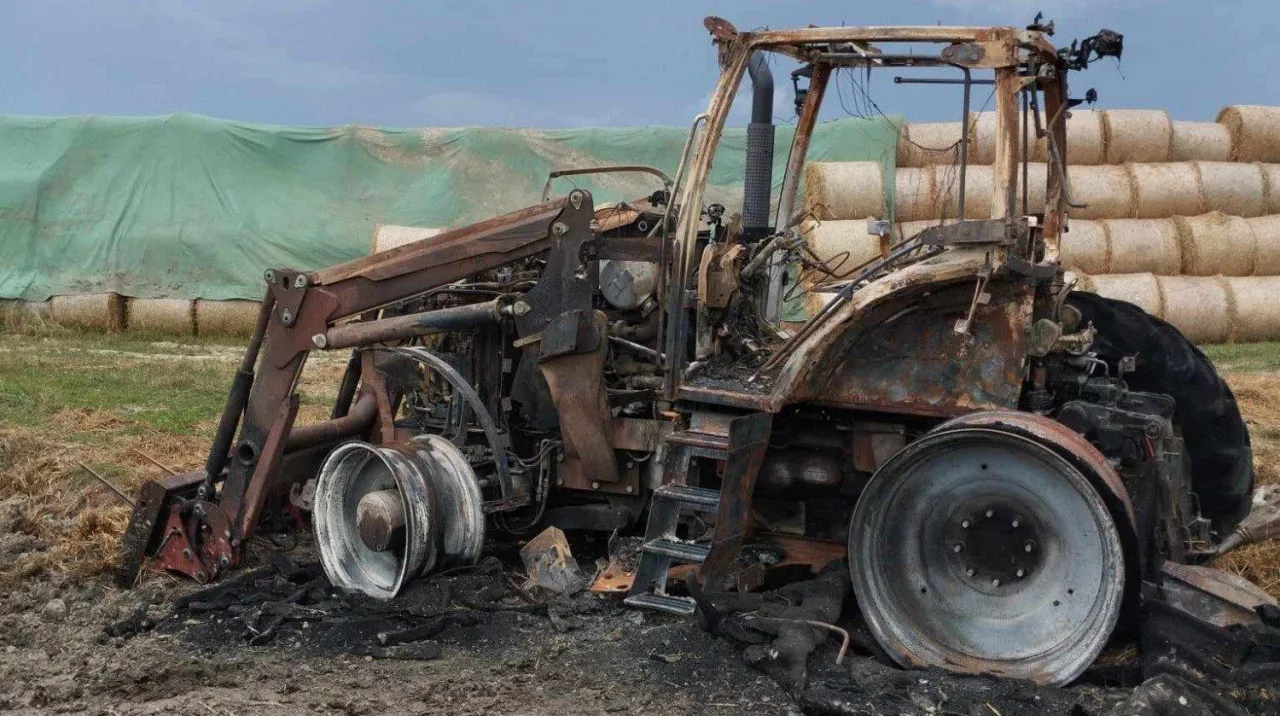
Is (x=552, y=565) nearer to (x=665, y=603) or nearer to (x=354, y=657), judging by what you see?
(x=665, y=603)

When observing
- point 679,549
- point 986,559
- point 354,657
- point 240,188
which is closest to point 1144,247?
point 240,188

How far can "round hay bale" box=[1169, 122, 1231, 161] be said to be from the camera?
16.0 metres

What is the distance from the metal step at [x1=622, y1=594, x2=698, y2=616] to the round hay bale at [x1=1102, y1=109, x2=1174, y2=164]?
12.9 metres

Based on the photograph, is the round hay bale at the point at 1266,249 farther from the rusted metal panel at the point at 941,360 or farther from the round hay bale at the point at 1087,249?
the rusted metal panel at the point at 941,360

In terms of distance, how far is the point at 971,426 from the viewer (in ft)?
14.2

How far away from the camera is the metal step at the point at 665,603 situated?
4762 millimetres

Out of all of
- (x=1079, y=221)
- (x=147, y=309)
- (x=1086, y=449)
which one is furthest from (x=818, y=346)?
(x=147, y=309)

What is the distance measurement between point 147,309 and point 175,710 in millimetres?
12951

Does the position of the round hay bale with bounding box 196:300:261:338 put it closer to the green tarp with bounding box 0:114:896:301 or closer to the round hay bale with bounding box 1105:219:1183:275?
the green tarp with bounding box 0:114:896:301

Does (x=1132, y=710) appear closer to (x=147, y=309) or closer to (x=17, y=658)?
(x=17, y=658)

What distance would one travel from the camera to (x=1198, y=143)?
1608 cm

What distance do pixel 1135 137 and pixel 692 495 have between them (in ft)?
42.2

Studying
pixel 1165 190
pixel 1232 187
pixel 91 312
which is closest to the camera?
pixel 1165 190

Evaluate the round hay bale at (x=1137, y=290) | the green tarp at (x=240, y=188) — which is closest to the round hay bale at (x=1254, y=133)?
the round hay bale at (x=1137, y=290)
